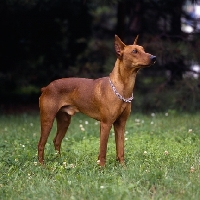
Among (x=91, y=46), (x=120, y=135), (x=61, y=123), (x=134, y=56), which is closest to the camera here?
(x=134, y=56)

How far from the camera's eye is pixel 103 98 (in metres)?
6.53

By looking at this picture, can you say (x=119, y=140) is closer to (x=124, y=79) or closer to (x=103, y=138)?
(x=103, y=138)

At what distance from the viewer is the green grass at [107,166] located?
5.11 meters

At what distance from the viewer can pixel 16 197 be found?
5.18 metres

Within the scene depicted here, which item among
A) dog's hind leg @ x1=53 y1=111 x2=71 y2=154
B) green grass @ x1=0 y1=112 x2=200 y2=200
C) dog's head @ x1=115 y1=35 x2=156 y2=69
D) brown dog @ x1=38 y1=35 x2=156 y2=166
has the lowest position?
green grass @ x1=0 y1=112 x2=200 y2=200

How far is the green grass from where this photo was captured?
16.8 ft

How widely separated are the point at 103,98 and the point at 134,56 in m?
0.68

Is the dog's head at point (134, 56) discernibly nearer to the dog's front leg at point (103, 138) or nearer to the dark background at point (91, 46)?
the dog's front leg at point (103, 138)

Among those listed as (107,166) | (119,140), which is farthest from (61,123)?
(107,166)

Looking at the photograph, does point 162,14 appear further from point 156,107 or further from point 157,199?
point 157,199

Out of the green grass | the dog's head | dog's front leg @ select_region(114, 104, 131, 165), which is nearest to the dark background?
the green grass

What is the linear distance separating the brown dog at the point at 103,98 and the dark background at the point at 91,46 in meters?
4.58

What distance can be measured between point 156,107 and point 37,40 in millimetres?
4364

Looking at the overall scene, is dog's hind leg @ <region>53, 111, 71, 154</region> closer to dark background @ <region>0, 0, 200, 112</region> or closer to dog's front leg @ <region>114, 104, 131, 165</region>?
dog's front leg @ <region>114, 104, 131, 165</region>
